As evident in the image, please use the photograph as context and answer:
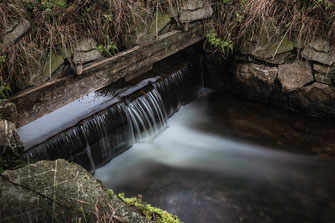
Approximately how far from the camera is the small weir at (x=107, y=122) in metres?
4.29

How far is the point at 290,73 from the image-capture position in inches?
213

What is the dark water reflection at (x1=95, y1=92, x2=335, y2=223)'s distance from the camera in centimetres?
405

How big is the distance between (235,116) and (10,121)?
3932 millimetres

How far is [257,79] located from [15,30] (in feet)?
13.5

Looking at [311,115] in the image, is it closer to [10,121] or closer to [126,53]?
[126,53]

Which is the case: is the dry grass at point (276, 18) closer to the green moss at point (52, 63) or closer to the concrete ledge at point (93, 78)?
the concrete ledge at point (93, 78)

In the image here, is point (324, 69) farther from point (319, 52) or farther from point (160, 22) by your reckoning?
point (160, 22)

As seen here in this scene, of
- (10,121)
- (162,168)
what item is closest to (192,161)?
(162,168)

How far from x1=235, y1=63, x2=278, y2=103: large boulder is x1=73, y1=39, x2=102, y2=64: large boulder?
2.88 meters

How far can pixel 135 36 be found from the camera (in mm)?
4656

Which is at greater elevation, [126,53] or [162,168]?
[126,53]

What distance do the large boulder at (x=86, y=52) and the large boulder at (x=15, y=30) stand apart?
25.6 inches

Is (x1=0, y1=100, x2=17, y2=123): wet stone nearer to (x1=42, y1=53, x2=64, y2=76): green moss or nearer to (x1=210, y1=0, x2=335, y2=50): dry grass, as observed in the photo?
(x1=42, y1=53, x2=64, y2=76): green moss

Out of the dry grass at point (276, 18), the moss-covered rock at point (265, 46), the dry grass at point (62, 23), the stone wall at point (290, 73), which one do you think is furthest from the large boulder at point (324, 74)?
the dry grass at point (62, 23)
